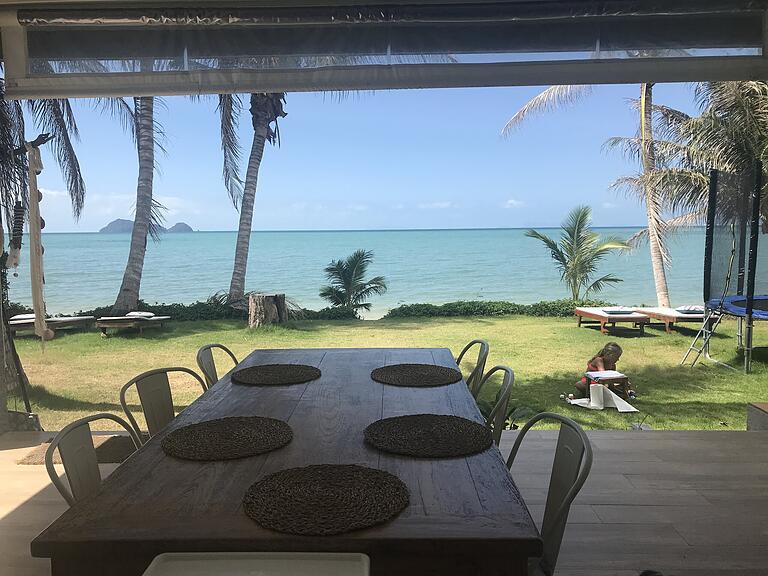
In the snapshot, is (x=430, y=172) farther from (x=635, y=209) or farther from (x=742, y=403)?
(x=742, y=403)

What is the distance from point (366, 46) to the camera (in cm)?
376

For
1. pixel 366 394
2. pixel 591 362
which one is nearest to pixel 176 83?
pixel 366 394

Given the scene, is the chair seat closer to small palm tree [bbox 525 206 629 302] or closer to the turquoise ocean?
the turquoise ocean

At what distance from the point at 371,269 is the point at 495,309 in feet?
40.8

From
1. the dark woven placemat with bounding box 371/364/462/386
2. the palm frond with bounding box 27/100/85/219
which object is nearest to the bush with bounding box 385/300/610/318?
the palm frond with bounding box 27/100/85/219

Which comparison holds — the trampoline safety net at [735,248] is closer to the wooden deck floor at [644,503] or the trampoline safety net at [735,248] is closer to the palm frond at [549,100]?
the wooden deck floor at [644,503]

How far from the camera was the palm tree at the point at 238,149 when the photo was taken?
8.38 meters

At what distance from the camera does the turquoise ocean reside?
36.8 feet

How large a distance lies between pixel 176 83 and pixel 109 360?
117 inches

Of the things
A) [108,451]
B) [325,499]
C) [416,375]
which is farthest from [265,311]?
[325,499]

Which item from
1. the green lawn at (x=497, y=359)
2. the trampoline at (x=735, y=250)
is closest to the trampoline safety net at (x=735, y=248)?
the trampoline at (x=735, y=250)

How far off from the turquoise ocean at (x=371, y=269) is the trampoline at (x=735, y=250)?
297 centimetres

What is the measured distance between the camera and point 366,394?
2.38 meters

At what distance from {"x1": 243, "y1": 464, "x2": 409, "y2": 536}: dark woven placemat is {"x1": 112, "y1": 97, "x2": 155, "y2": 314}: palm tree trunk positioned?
22.5ft
